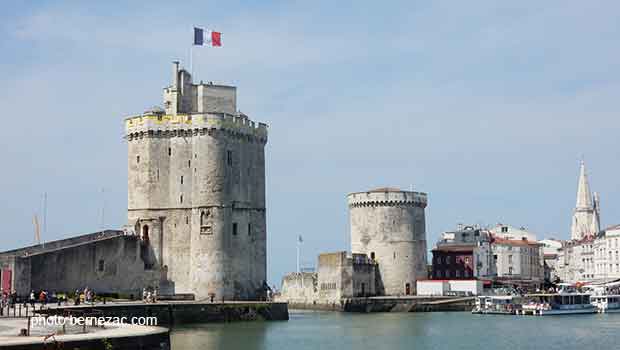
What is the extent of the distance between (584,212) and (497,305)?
218ft

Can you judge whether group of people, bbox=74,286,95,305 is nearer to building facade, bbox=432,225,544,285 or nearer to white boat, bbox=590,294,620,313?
white boat, bbox=590,294,620,313

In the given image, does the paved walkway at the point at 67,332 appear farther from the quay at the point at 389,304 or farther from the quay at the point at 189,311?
the quay at the point at 389,304

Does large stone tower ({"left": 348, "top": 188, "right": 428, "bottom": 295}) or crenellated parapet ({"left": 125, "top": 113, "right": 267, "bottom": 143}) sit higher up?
crenellated parapet ({"left": 125, "top": 113, "right": 267, "bottom": 143})

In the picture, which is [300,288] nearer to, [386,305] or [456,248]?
[386,305]

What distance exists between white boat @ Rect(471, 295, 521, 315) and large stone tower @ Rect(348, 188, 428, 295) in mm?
6396

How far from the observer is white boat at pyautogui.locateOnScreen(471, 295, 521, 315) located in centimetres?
7606

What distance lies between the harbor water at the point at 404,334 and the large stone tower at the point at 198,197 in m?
5.06

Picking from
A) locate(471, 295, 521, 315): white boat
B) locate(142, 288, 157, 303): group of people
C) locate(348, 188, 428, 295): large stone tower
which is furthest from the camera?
locate(348, 188, 428, 295): large stone tower

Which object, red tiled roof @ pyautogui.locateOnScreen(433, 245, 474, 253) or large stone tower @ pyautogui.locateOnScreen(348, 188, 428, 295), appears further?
red tiled roof @ pyautogui.locateOnScreen(433, 245, 474, 253)

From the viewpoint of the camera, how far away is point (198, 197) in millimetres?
59625

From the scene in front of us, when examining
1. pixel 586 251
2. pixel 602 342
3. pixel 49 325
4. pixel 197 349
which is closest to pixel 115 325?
pixel 49 325

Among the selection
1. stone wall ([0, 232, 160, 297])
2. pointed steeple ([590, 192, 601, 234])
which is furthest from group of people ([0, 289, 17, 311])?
pointed steeple ([590, 192, 601, 234])

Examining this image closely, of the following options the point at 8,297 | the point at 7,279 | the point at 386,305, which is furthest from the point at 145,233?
the point at 386,305

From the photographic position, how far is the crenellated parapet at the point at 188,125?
60.1 meters
